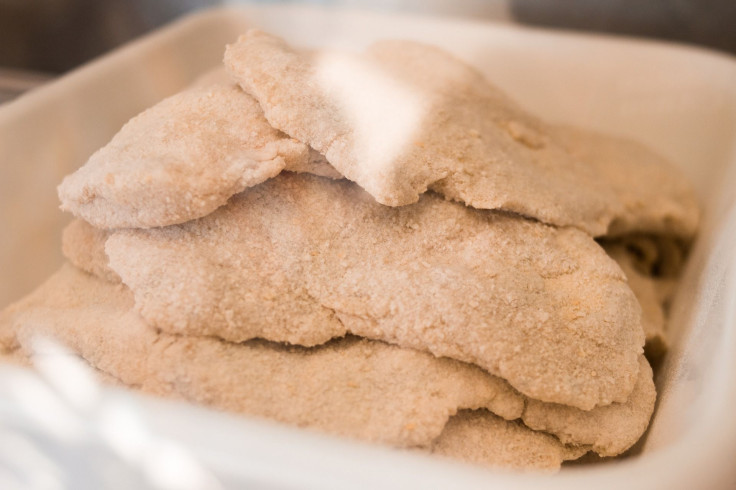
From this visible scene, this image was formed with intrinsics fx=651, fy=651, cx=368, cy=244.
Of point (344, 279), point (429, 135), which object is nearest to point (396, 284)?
point (344, 279)

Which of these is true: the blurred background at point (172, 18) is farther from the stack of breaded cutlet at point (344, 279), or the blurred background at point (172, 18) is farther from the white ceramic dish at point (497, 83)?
the stack of breaded cutlet at point (344, 279)

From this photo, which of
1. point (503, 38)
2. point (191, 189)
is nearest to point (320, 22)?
point (503, 38)

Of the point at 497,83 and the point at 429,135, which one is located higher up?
the point at 429,135

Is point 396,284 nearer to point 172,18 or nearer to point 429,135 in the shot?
point 429,135

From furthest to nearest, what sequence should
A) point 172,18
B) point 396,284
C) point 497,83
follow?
point 172,18 < point 497,83 < point 396,284

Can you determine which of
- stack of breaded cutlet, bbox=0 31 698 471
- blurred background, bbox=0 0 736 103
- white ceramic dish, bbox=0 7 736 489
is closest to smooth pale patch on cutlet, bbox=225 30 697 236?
stack of breaded cutlet, bbox=0 31 698 471

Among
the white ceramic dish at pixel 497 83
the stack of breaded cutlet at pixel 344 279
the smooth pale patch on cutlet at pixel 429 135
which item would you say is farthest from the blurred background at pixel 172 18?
the stack of breaded cutlet at pixel 344 279
